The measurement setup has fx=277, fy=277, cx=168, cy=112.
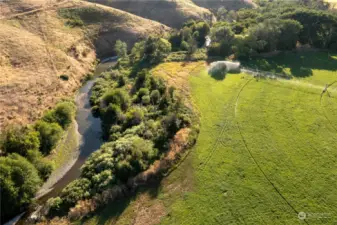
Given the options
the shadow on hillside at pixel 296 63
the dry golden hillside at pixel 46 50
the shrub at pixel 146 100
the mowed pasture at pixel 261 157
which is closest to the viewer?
the mowed pasture at pixel 261 157

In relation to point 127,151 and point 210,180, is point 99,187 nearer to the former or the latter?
point 127,151

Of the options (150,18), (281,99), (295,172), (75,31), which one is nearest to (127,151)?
(295,172)

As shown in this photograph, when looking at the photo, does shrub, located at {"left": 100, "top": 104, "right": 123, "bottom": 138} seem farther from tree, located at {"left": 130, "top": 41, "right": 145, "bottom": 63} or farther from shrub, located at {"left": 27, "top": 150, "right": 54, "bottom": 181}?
tree, located at {"left": 130, "top": 41, "right": 145, "bottom": 63}

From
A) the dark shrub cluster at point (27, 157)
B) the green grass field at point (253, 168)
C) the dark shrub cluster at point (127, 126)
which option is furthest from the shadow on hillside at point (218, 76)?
the dark shrub cluster at point (27, 157)

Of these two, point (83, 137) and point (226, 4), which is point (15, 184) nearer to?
point (83, 137)

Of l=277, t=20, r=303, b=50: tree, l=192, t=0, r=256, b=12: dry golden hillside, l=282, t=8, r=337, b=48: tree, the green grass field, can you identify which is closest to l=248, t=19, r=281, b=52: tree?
l=277, t=20, r=303, b=50: tree

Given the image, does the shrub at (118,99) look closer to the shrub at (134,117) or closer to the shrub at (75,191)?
the shrub at (134,117)
